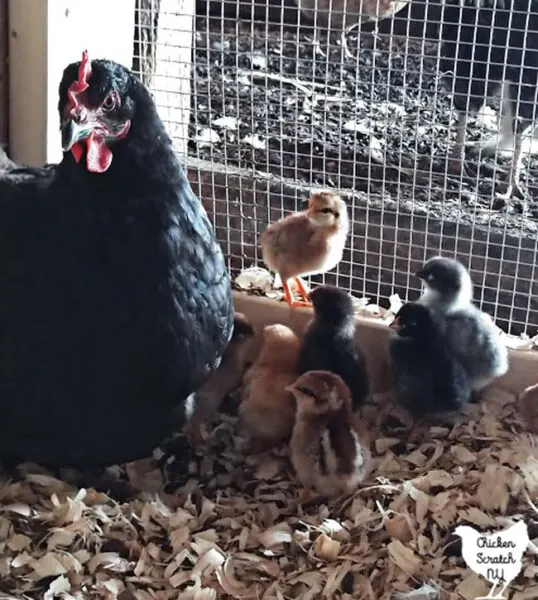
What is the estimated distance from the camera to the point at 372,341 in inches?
79.0

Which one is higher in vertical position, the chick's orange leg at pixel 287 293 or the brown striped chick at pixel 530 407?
the chick's orange leg at pixel 287 293

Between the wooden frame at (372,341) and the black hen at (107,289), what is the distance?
0.46 meters

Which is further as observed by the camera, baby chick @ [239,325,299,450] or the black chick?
the black chick

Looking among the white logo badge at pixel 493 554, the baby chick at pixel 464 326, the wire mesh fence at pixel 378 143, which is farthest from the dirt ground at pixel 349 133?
the white logo badge at pixel 493 554

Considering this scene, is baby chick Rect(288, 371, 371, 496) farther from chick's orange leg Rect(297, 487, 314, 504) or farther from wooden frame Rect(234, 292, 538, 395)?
wooden frame Rect(234, 292, 538, 395)

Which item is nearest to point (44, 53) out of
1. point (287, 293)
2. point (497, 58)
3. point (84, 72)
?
point (84, 72)

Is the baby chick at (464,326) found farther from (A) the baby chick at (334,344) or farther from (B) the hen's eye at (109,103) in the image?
(B) the hen's eye at (109,103)

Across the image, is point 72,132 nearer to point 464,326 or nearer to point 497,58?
point 464,326

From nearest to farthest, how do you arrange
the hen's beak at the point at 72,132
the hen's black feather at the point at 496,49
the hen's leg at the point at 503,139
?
the hen's beak at the point at 72,132 → the hen's black feather at the point at 496,49 → the hen's leg at the point at 503,139

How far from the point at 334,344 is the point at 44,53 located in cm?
84

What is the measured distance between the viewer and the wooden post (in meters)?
1.90

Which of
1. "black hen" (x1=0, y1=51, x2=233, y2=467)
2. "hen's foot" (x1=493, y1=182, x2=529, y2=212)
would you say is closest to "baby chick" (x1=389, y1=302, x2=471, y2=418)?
"black hen" (x1=0, y1=51, x2=233, y2=467)

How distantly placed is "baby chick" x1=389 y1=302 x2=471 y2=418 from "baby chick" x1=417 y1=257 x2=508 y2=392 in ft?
0.10

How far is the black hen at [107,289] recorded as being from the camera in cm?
146
